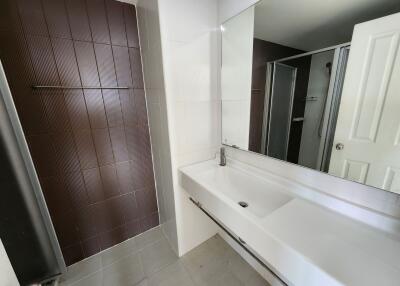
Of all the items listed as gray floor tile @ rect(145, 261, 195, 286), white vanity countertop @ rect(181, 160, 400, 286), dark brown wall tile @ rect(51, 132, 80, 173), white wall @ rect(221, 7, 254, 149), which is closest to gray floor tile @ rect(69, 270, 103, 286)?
gray floor tile @ rect(145, 261, 195, 286)

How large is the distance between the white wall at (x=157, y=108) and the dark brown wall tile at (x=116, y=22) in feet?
0.45

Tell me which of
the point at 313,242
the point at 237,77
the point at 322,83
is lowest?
the point at 313,242

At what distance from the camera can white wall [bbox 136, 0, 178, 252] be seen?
4.03 feet

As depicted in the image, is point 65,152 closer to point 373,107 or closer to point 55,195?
point 55,195

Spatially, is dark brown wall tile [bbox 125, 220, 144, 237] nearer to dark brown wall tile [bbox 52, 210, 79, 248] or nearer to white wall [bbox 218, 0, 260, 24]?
dark brown wall tile [bbox 52, 210, 79, 248]

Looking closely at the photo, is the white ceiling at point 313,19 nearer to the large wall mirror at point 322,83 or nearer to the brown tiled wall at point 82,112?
the large wall mirror at point 322,83

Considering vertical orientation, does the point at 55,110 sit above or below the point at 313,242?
above

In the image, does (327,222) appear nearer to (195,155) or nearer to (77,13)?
(195,155)

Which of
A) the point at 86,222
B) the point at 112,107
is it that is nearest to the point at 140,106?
the point at 112,107

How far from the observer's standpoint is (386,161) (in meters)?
0.74

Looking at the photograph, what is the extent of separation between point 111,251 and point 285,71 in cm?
220

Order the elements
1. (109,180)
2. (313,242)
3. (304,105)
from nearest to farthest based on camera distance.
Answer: (313,242)
(304,105)
(109,180)

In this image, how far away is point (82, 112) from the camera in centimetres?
136

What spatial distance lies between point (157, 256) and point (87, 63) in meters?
1.79
